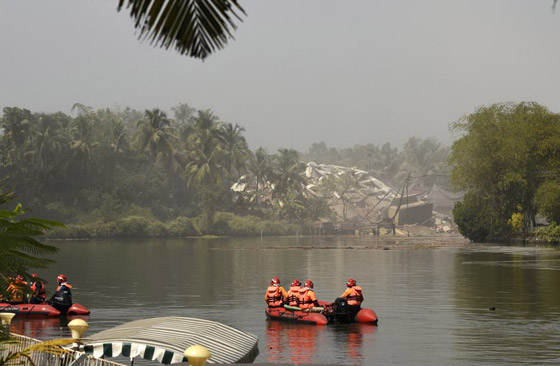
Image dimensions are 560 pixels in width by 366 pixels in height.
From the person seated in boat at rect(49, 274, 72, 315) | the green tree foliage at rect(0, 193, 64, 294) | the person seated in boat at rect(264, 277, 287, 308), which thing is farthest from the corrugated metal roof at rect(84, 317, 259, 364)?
the person seated in boat at rect(49, 274, 72, 315)

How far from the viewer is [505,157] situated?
340 ft

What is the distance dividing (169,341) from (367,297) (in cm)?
3299

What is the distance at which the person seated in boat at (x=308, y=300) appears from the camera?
3884 centimetres

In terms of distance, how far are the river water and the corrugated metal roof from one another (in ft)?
12.4

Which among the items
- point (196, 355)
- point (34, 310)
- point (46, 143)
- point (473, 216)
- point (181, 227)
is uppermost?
point (46, 143)

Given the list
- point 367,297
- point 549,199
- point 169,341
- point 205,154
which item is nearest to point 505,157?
point 549,199

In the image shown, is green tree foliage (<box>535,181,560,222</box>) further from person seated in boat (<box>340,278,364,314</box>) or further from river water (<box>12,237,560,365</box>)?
person seated in boat (<box>340,278,364,314</box>)

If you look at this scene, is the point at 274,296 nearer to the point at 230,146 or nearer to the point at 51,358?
the point at 51,358

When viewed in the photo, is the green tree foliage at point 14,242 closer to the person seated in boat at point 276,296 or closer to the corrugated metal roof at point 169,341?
the corrugated metal roof at point 169,341

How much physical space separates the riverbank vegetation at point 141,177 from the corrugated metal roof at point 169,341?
112m

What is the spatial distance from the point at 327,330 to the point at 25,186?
10983 cm

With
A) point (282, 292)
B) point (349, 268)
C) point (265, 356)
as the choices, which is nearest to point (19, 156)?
point (349, 268)

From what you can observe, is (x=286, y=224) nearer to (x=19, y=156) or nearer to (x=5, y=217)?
(x=19, y=156)

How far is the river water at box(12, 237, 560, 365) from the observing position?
108ft
